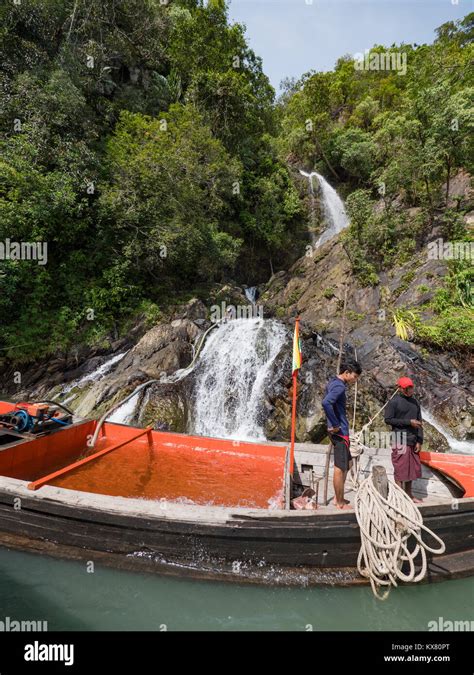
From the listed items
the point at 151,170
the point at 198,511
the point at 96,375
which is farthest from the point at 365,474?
the point at 151,170

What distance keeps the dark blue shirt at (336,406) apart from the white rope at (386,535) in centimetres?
75

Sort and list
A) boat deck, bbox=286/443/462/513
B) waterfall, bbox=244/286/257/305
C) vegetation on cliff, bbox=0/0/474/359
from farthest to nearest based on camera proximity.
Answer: waterfall, bbox=244/286/257/305
vegetation on cliff, bbox=0/0/474/359
boat deck, bbox=286/443/462/513

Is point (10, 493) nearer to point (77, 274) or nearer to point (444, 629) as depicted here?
point (444, 629)

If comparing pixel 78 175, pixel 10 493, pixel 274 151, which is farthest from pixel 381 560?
pixel 274 151

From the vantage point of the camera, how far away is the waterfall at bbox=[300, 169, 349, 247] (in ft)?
71.2

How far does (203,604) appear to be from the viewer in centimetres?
334

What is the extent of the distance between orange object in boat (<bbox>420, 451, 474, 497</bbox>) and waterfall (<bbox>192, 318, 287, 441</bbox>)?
4185 mm

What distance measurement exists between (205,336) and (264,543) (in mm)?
8271

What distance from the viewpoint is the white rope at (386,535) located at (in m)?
3.21

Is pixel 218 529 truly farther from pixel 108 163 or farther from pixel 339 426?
pixel 108 163

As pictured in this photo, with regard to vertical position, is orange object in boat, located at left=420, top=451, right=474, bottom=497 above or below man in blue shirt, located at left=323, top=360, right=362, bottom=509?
below

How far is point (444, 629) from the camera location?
319 centimetres

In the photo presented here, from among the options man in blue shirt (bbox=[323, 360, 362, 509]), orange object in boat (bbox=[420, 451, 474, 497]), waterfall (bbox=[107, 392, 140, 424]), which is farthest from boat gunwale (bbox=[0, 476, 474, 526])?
waterfall (bbox=[107, 392, 140, 424])

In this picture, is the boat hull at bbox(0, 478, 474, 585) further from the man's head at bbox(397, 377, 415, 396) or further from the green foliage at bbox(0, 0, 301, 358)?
the green foliage at bbox(0, 0, 301, 358)
